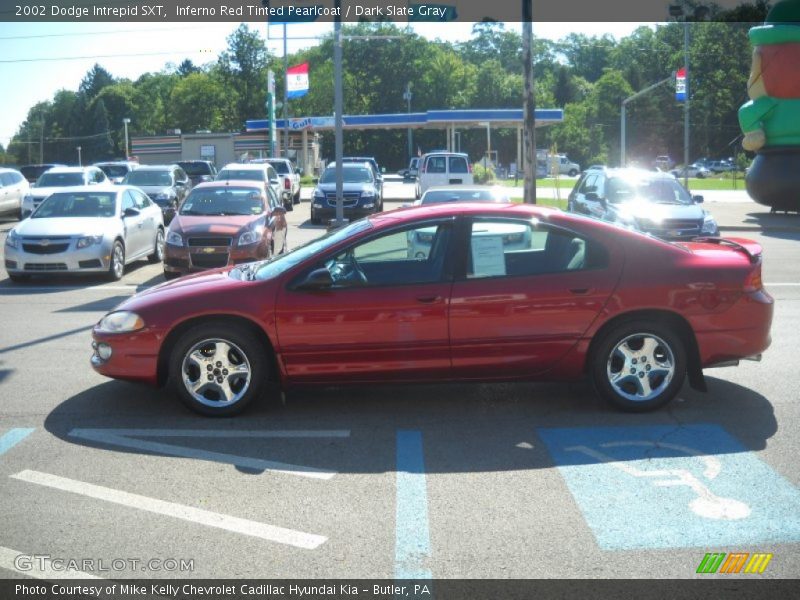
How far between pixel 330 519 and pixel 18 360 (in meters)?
5.28

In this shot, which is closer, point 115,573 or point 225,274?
point 115,573

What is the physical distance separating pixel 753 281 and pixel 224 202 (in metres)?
10.1

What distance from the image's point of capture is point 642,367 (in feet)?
22.8

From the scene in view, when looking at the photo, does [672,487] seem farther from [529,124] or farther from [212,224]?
[529,124]

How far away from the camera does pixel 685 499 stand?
524 cm

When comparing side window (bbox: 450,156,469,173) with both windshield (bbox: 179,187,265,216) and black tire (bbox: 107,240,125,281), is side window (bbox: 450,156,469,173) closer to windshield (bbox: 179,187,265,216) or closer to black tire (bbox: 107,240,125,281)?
windshield (bbox: 179,187,265,216)

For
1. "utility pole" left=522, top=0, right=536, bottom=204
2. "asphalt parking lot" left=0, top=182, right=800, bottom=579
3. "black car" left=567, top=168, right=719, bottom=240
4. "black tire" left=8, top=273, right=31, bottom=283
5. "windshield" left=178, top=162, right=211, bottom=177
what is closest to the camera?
"asphalt parking lot" left=0, top=182, right=800, bottom=579

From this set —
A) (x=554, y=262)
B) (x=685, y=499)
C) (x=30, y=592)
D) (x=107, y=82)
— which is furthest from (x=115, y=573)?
(x=107, y=82)

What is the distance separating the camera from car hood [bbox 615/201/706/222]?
17.2 m

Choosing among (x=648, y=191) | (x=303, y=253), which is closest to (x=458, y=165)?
(x=648, y=191)

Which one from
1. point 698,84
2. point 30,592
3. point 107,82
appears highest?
point 107,82

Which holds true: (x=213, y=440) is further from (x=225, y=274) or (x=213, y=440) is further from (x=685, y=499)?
(x=685, y=499)
